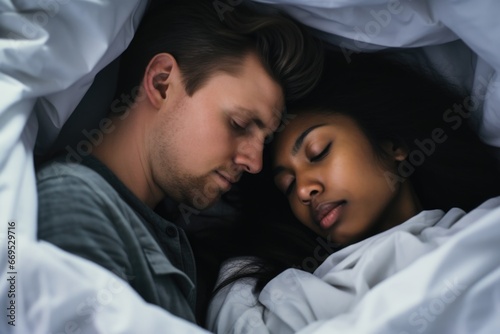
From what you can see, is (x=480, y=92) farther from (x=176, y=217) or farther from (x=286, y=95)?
(x=176, y=217)

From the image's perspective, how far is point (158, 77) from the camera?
129 cm

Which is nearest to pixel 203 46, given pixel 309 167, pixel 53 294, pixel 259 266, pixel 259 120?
pixel 259 120

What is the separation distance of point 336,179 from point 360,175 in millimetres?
51

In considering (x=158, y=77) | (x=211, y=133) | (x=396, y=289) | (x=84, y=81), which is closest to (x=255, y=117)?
(x=211, y=133)

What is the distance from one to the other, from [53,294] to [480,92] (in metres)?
0.88

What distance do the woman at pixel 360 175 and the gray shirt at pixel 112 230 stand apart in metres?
0.15

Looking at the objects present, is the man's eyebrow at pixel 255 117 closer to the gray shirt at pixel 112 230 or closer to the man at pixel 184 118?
the man at pixel 184 118

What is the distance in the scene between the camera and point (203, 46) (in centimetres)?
129

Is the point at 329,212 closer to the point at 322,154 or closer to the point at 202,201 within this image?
the point at 322,154

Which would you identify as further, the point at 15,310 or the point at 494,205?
the point at 494,205

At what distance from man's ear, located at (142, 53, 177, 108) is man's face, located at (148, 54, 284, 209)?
2 centimetres

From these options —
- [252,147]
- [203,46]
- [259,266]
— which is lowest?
[259,266]

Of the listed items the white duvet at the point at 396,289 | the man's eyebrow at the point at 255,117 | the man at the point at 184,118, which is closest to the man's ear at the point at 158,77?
the man at the point at 184,118

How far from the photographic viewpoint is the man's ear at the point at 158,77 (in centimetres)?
128
